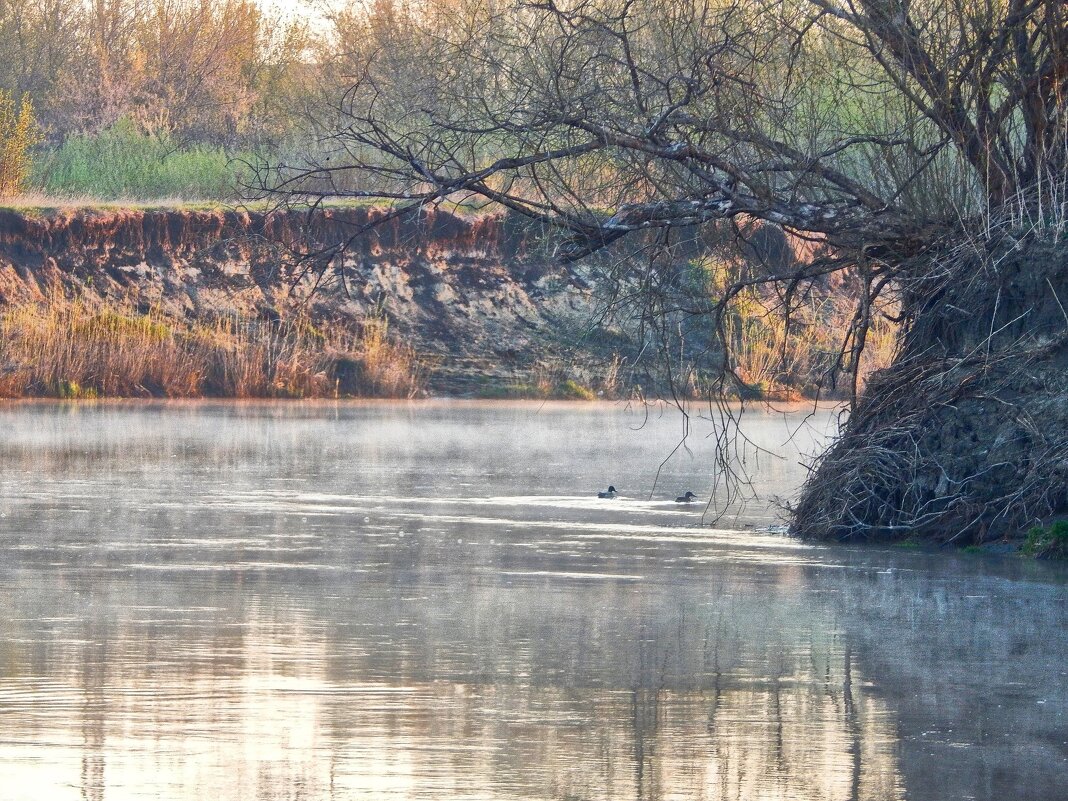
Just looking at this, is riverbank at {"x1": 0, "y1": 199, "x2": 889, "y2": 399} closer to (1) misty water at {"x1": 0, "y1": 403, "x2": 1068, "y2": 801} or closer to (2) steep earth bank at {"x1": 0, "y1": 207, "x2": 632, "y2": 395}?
(2) steep earth bank at {"x1": 0, "y1": 207, "x2": 632, "y2": 395}

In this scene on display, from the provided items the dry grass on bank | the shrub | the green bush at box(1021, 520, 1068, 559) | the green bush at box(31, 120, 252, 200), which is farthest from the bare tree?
the shrub

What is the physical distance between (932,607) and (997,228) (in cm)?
336

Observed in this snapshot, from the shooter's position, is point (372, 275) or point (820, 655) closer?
point (820, 655)

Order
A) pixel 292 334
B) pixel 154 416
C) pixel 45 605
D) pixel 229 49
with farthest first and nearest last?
1. pixel 229 49
2. pixel 292 334
3. pixel 154 416
4. pixel 45 605

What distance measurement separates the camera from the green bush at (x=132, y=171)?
119 ft

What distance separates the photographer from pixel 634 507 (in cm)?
1353

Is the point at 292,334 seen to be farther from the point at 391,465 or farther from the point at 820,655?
the point at 820,655

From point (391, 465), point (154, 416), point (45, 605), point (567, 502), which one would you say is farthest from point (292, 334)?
point (45, 605)

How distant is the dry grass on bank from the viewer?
28203mm

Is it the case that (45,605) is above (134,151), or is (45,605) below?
below

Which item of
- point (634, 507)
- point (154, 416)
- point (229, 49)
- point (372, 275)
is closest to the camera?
point (634, 507)

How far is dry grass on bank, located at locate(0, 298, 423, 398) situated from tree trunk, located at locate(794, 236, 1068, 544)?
722 inches

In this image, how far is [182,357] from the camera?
1155 inches

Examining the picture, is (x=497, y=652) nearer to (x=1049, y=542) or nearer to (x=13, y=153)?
(x=1049, y=542)
